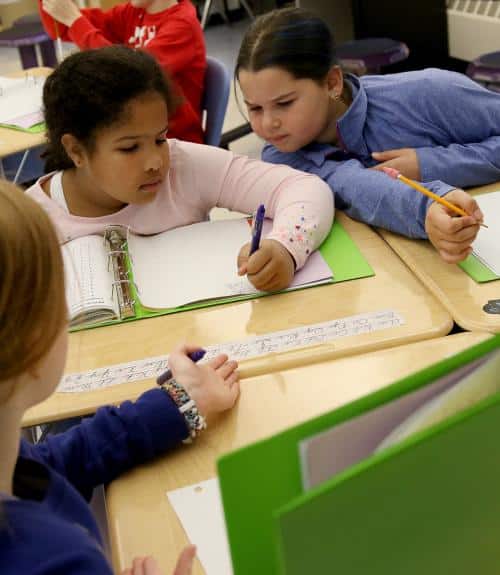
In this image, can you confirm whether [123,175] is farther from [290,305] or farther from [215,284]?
[290,305]

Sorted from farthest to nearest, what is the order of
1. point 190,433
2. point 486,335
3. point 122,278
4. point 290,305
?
point 122,278
point 290,305
point 486,335
point 190,433

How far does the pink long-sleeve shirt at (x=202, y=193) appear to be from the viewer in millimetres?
1509

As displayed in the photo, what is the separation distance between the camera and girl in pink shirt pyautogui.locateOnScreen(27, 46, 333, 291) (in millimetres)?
1491

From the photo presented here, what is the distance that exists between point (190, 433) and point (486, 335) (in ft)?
1.42

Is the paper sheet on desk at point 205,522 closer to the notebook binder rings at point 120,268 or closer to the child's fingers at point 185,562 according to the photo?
the child's fingers at point 185,562

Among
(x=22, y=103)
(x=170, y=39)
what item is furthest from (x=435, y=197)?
(x=22, y=103)

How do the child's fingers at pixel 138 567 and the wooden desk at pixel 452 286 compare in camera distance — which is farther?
the wooden desk at pixel 452 286

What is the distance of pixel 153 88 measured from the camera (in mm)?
1524

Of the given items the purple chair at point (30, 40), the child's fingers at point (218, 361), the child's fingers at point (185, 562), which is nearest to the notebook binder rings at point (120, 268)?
the child's fingers at point (218, 361)

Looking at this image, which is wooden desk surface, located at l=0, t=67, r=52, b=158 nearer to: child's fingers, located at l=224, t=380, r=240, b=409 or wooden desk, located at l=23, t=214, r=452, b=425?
wooden desk, located at l=23, t=214, r=452, b=425

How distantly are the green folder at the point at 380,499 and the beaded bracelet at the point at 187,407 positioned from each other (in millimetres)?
380

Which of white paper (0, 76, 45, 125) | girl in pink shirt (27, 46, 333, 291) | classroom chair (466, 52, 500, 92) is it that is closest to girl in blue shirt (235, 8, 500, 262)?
girl in pink shirt (27, 46, 333, 291)

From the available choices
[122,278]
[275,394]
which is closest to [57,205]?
[122,278]

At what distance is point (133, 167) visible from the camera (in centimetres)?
150
